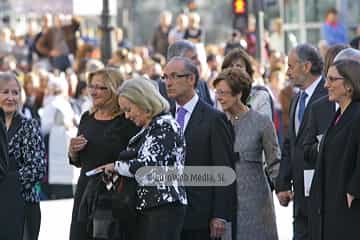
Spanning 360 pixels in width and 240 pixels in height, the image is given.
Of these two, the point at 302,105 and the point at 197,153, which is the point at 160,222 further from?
the point at 302,105

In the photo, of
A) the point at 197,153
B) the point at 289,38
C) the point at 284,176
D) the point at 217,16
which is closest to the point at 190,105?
the point at 197,153

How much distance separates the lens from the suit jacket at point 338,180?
9086mm

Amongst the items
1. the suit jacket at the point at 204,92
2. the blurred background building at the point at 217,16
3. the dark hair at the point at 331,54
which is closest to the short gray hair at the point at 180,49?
the suit jacket at the point at 204,92

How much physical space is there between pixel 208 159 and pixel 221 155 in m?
0.12

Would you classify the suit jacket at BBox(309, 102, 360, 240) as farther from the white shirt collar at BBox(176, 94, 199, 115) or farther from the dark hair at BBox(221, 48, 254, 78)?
the dark hair at BBox(221, 48, 254, 78)

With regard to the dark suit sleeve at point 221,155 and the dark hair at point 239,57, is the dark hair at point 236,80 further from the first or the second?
the dark hair at point 239,57

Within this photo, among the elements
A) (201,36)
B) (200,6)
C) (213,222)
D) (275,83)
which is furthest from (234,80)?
(200,6)

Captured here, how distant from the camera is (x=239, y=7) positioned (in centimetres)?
2619

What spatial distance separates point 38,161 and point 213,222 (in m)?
1.61

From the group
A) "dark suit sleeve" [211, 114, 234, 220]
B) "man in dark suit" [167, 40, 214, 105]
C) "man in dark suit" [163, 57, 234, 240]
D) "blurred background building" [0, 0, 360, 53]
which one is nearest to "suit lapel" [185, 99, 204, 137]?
"man in dark suit" [163, 57, 234, 240]

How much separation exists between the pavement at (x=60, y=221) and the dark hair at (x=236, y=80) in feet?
11.3

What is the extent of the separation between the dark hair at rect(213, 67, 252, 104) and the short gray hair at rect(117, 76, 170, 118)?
4.23ft

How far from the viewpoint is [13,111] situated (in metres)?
10.8

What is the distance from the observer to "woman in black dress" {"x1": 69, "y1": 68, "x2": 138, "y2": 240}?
33.4 ft
